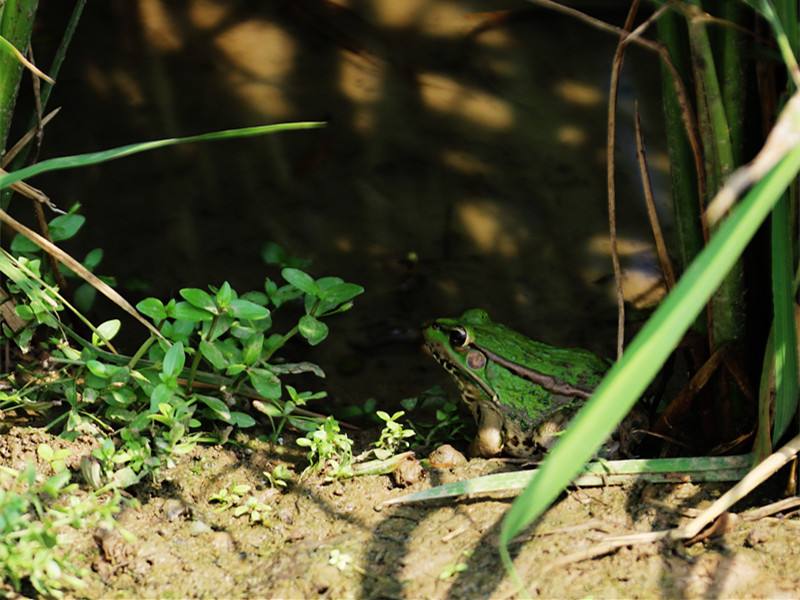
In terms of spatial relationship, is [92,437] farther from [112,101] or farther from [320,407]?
[112,101]

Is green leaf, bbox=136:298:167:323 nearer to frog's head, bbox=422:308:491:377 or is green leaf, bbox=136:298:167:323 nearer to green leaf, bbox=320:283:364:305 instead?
green leaf, bbox=320:283:364:305

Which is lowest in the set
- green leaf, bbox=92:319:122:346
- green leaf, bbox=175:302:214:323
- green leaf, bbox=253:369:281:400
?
green leaf, bbox=253:369:281:400

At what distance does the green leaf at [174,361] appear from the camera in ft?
8.54

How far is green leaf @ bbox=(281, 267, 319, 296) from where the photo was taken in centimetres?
289

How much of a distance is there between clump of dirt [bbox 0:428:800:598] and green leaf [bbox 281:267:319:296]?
564mm

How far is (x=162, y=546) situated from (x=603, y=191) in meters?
2.37


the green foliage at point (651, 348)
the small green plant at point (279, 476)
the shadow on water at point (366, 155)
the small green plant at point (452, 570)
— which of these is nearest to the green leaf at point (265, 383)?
the small green plant at point (279, 476)

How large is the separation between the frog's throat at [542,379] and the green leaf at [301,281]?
2.16 ft

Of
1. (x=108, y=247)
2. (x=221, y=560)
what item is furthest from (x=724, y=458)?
(x=108, y=247)

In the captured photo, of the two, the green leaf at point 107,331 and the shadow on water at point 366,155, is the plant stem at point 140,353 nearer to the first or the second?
the green leaf at point 107,331

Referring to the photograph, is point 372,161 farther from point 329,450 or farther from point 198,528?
point 198,528

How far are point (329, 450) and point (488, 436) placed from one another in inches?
22.9

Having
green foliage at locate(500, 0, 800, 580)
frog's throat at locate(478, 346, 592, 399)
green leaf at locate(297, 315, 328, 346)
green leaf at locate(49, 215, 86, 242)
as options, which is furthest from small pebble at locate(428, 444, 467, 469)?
green foliage at locate(500, 0, 800, 580)

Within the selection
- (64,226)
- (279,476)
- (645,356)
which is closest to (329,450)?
(279,476)
